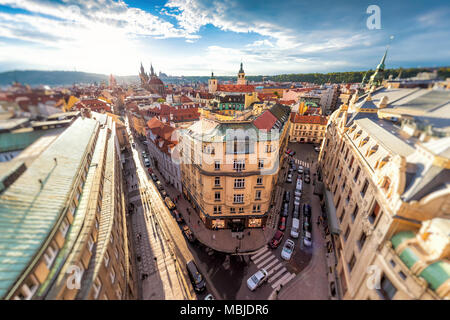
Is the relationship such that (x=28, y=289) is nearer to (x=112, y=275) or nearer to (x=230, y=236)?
(x=112, y=275)

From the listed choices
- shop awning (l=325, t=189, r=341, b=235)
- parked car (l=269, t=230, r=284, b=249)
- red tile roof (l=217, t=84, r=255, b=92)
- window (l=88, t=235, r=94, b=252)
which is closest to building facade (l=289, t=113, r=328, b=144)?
shop awning (l=325, t=189, r=341, b=235)

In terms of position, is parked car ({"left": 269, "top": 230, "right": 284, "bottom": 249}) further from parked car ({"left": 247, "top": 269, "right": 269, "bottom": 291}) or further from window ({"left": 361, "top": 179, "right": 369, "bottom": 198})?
window ({"left": 361, "top": 179, "right": 369, "bottom": 198})

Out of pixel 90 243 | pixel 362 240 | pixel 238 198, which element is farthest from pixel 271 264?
pixel 90 243

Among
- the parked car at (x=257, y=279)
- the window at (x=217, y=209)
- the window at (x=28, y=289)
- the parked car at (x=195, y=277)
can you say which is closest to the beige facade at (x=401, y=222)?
the parked car at (x=257, y=279)

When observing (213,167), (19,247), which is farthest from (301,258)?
(19,247)

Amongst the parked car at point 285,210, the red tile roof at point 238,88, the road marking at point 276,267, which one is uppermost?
the red tile roof at point 238,88

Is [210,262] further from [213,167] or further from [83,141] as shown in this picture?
[83,141]

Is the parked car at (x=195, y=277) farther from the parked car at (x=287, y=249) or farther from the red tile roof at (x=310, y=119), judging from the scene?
the red tile roof at (x=310, y=119)
